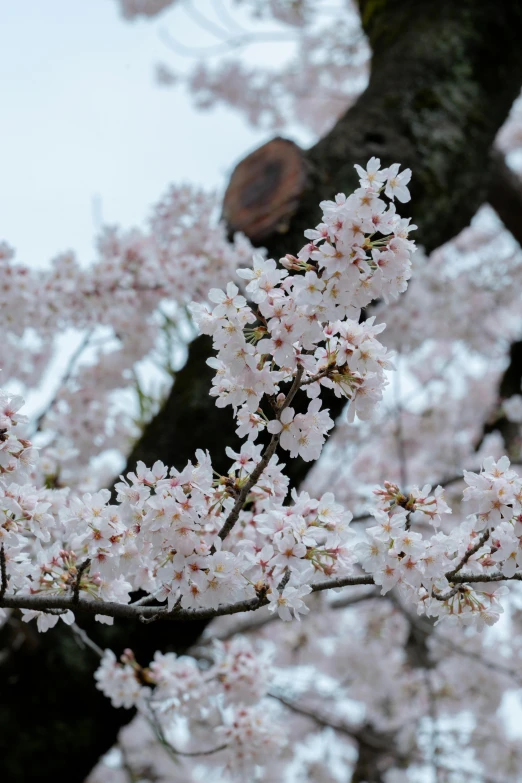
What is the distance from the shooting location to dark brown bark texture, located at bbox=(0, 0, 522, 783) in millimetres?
2232

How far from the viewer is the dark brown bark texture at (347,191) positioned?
2.23 metres

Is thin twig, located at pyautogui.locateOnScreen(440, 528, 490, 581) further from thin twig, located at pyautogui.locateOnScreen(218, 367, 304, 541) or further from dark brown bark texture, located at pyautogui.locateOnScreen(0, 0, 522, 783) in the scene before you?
dark brown bark texture, located at pyautogui.locateOnScreen(0, 0, 522, 783)

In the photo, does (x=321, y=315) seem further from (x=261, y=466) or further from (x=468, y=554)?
(x=468, y=554)

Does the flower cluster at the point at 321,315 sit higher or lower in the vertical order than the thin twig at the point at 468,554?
higher

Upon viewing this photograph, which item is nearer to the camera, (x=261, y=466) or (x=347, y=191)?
(x=261, y=466)

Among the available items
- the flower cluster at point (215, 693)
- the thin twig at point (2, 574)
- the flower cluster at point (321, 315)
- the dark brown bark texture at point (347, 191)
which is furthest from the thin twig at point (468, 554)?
the dark brown bark texture at point (347, 191)

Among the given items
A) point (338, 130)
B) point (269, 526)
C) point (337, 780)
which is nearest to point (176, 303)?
point (338, 130)

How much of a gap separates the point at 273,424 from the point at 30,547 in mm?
1521

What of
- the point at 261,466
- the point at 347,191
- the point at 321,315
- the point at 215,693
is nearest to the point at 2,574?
the point at 261,466

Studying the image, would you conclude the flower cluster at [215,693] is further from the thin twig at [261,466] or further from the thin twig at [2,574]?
the thin twig at [261,466]

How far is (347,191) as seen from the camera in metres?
2.53

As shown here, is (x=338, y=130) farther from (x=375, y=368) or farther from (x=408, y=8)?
(x=375, y=368)

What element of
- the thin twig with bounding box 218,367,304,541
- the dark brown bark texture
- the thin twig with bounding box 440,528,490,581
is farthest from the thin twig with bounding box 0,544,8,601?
the dark brown bark texture

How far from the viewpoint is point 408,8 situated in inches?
130
